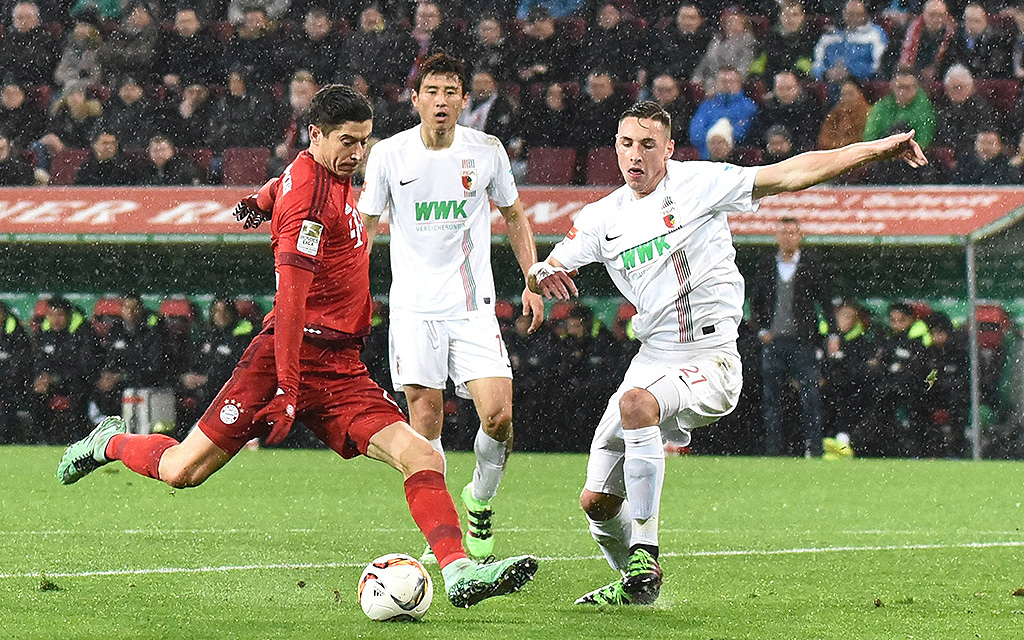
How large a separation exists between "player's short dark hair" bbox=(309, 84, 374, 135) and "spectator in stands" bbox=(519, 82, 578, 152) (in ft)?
29.3

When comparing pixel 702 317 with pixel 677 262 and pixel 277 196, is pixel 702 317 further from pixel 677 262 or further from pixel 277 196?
pixel 277 196

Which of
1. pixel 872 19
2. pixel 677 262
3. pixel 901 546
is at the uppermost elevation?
pixel 872 19

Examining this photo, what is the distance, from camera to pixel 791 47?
47.3 feet

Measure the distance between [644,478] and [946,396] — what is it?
8134 millimetres

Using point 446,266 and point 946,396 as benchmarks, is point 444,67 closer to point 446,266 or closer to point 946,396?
point 446,266

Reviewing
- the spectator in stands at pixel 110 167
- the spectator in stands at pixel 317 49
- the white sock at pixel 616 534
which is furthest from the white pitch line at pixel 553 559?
the spectator in stands at pixel 317 49

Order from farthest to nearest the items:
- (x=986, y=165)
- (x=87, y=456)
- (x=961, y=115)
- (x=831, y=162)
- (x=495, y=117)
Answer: (x=495, y=117) < (x=961, y=115) < (x=986, y=165) < (x=87, y=456) < (x=831, y=162)

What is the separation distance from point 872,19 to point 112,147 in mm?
7258

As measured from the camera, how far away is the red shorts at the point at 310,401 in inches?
211

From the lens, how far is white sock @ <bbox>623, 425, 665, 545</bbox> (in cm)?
550

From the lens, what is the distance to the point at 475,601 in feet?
15.8

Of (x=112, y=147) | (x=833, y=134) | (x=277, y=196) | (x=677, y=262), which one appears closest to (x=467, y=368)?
(x=677, y=262)

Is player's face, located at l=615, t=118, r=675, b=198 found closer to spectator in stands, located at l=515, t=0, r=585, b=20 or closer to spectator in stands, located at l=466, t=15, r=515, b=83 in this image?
spectator in stands, located at l=466, t=15, r=515, b=83

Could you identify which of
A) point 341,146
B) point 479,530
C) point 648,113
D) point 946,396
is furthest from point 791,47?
point 341,146
